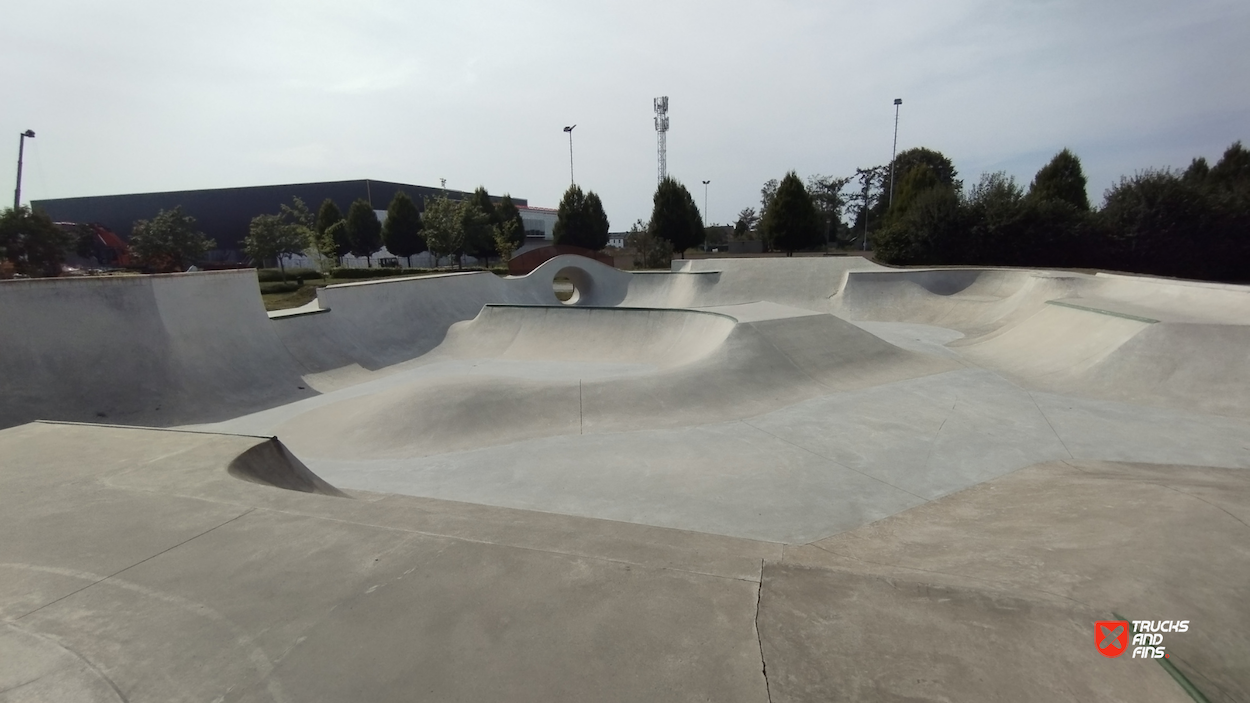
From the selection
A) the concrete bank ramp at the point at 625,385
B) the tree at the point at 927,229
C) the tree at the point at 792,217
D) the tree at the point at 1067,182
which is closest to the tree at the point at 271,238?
the concrete bank ramp at the point at 625,385

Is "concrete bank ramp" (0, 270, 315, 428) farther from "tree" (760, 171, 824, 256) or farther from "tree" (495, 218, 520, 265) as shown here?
"tree" (760, 171, 824, 256)

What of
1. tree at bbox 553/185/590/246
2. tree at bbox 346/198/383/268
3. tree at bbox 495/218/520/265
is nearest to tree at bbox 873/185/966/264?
tree at bbox 553/185/590/246

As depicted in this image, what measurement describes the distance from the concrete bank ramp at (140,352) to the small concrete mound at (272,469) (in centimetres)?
760

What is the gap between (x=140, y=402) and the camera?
37.0 ft

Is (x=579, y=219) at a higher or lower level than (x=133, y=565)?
higher

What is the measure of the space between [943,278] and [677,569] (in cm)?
2348

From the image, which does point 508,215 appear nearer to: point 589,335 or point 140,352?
point 589,335

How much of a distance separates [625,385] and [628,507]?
427 cm

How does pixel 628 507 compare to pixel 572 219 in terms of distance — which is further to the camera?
pixel 572 219

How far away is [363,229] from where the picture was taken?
4425 centimetres

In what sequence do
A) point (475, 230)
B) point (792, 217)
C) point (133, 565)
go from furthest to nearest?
point (475, 230)
point (792, 217)
point (133, 565)

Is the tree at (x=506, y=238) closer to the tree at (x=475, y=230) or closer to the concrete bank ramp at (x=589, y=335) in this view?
the tree at (x=475, y=230)

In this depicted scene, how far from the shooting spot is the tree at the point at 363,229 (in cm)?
4400

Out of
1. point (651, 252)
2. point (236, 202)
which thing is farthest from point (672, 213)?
point (236, 202)
